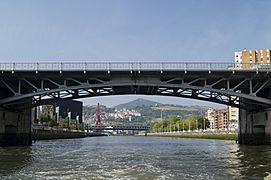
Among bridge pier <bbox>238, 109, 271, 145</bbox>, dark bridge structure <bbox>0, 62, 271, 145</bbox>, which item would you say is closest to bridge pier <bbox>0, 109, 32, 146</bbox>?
dark bridge structure <bbox>0, 62, 271, 145</bbox>

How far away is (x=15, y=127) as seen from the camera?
58312 mm

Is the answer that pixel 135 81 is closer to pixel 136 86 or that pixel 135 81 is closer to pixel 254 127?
pixel 136 86

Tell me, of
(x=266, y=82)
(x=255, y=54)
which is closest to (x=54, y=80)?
(x=266, y=82)

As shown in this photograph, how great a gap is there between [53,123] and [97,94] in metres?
96.5

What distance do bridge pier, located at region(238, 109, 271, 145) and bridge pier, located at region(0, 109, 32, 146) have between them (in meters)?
37.8

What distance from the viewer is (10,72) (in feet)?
165

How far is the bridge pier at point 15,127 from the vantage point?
54.1m

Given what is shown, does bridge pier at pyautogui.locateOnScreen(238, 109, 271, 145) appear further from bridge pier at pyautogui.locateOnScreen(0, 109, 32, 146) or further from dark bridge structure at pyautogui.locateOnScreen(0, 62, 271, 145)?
bridge pier at pyautogui.locateOnScreen(0, 109, 32, 146)

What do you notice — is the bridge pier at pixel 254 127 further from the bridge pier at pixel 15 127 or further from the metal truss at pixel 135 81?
the bridge pier at pixel 15 127

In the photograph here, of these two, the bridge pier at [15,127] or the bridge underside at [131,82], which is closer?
the bridge underside at [131,82]

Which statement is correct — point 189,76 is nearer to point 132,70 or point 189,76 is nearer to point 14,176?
point 132,70

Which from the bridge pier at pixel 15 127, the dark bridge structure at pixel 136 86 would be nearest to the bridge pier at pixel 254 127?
the dark bridge structure at pixel 136 86

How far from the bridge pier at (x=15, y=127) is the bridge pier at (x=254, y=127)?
37.8 meters

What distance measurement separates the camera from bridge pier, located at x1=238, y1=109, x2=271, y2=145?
5615 cm
